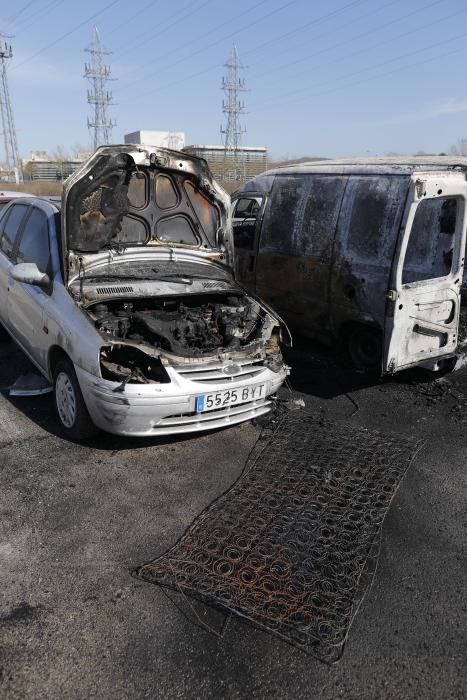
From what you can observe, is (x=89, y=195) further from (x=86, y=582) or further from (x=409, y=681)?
(x=409, y=681)

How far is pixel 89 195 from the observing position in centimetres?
466

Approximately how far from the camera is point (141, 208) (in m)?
5.12

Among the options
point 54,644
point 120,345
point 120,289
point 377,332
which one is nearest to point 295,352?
point 377,332

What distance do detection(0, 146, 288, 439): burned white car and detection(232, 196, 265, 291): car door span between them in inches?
55.5

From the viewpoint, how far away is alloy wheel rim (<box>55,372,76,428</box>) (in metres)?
4.23

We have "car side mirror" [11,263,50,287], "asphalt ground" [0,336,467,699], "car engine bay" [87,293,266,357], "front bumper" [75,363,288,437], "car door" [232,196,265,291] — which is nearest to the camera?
"asphalt ground" [0,336,467,699]

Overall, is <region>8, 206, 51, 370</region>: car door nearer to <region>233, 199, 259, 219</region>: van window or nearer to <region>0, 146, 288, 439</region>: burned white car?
<region>0, 146, 288, 439</region>: burned white car

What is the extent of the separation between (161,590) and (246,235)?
5356 millimetres

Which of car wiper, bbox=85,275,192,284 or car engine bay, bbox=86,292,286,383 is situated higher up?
car wiper, bbox=85,275,192,284

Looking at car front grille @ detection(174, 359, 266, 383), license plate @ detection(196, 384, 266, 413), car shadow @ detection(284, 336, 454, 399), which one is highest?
car front grille @ detection(174, 359, 266, 383)

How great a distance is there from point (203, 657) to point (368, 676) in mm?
729

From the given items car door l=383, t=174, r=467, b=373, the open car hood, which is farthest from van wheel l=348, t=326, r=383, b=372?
the open car hood

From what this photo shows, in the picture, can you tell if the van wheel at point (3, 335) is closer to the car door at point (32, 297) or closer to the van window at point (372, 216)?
the car door at point (32, 297)

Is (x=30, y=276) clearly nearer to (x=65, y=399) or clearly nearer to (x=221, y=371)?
(x=65, y=399)
